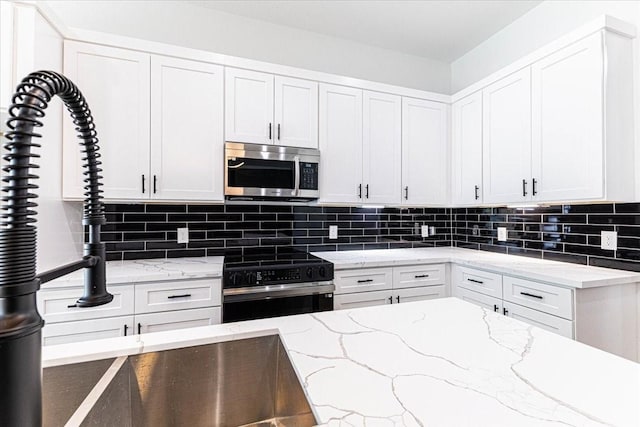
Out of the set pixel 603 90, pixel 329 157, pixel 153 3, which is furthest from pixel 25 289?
pixel 153 3

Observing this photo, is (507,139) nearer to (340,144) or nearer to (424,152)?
(424,152)

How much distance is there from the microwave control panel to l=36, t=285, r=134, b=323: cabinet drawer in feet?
4.33

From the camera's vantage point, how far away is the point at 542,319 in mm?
1871

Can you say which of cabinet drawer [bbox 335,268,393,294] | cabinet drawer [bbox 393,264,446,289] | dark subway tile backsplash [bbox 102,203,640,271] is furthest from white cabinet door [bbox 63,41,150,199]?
cabinet drawer [bbox 393,264,446,289]

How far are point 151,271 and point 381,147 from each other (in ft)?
6.51

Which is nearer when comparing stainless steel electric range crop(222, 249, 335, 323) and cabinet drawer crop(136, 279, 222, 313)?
cabinet drawer crop(136, 279, 222, 313)

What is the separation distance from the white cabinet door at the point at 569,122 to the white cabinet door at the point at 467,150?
0.51 meters

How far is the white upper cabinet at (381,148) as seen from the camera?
8.89ft

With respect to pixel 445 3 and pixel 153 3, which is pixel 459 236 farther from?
pixel 153 3

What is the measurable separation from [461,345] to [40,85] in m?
0.99

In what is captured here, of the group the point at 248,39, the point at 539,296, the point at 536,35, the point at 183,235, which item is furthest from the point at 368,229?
the point at 536,35

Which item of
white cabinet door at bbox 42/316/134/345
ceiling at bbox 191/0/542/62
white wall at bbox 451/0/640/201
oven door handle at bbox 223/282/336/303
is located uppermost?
ceiling at bbox 191/0/542/62

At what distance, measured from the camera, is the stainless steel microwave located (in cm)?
230

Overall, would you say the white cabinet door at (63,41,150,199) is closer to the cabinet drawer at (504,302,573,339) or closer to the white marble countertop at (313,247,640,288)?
the white marble countertop at (313,247,640,288)
